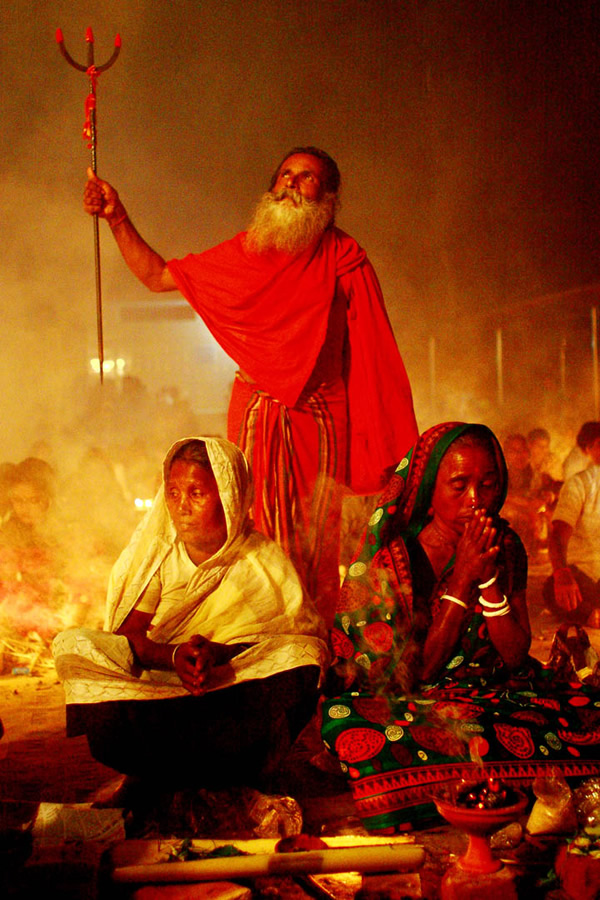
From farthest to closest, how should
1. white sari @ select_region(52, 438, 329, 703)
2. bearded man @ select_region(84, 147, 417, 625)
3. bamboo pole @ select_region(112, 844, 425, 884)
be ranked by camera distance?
bearded man @ select_region(84, 147, 417, 625) < white sari @ select_region(52, 438, 329, 703) < bamboo pole @ select_region(112, 844, 425, 884)

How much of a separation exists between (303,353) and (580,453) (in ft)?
10.5

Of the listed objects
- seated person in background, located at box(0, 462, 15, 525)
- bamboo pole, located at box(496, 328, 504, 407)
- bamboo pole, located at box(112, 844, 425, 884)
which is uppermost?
bamboo pole, located at box(496, 328, 504, 407)

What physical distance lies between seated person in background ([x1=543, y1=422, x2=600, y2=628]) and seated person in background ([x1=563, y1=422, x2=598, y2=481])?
0.14 m

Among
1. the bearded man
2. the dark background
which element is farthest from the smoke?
the bearded man

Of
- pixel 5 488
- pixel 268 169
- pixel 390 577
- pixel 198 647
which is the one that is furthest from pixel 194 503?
pixel 268 169

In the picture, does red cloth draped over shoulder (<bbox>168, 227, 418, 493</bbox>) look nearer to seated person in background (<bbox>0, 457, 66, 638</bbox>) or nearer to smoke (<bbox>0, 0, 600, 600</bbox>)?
smoke (<bbox>0, 0, 600, 600</bbox>)

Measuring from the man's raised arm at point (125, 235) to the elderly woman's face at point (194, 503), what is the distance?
1898 millimetres

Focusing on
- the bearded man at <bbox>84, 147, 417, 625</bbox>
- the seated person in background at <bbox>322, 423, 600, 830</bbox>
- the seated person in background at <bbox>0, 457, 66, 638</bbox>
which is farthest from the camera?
the seated person in background at <bbox>0, 457, 66, 638</bbox>

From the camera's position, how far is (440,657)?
12.0 feet

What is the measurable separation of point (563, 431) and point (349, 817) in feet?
15.7

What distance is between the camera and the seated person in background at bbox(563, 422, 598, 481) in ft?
23.8

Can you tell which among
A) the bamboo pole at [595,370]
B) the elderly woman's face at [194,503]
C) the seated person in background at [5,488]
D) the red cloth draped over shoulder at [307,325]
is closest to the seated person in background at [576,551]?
the bamboo pole at [595,370]

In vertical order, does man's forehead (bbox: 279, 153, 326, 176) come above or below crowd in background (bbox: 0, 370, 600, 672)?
above

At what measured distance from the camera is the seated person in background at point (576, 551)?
21.9ft
